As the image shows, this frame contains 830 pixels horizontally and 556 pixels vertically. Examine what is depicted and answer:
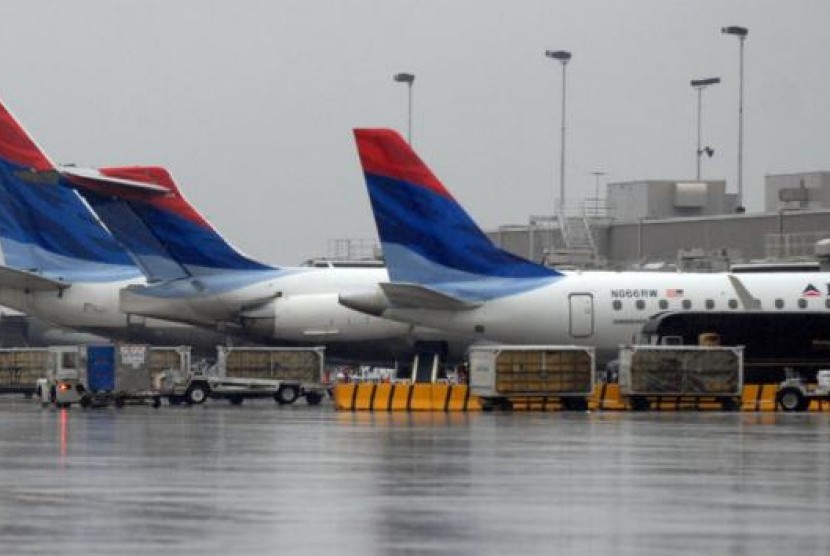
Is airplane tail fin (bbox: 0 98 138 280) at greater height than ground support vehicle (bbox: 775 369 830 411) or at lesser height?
greater

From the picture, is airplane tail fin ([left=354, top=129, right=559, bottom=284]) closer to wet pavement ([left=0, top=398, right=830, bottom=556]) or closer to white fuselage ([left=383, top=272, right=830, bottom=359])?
white fuselage ([left=383, top=272, right=830, bottom=359])

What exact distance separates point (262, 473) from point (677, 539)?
10.9 meters

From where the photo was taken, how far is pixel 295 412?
61.8 m

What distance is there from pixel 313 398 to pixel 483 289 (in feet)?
25.7

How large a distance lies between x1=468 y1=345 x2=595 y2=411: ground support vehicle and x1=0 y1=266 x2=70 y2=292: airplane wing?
23.4 meters

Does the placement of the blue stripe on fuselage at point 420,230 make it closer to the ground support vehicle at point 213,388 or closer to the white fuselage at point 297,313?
the white fuselage at point 297,313

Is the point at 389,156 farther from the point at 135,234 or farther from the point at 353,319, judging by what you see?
the point at 135,234

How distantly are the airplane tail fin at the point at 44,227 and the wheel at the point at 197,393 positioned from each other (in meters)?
12.1

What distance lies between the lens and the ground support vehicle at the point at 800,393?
6302 centimetres

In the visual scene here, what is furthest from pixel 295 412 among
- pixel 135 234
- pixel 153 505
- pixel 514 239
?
pixel 514 239

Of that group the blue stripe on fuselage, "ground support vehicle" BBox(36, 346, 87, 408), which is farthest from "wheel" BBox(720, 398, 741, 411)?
"ground support vehicle" BBox(36, 346, 87, 408)

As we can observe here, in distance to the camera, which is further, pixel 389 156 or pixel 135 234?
pixel 135 234

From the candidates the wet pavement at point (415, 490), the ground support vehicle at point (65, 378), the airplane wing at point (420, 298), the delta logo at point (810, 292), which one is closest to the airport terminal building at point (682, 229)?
the delta logo at point (810, 292)

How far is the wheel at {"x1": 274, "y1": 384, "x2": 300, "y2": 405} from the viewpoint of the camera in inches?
2878
